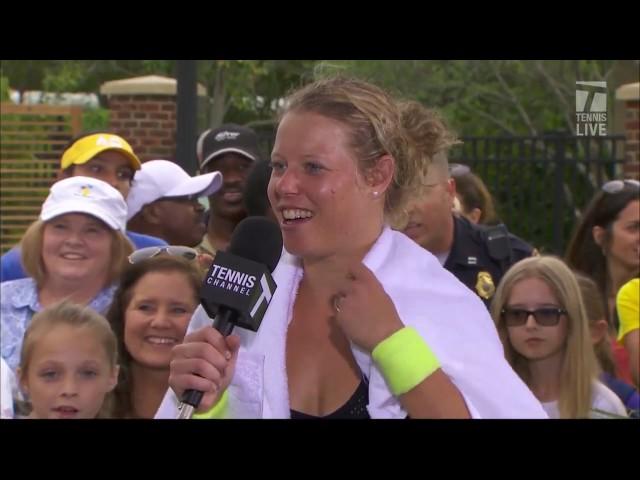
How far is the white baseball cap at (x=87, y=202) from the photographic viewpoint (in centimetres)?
444

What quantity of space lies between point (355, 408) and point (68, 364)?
1.36m

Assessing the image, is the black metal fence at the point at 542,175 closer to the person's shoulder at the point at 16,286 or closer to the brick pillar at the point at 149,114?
the brick pillar at the point at 149,114

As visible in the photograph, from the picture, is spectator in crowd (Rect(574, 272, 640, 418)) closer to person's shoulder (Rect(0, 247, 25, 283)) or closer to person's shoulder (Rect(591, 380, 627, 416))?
person's shoulder (Rect(591, 380, 627, 416))

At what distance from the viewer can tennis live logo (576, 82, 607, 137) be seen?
2.44 meters

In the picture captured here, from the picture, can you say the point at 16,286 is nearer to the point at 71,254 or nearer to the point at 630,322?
the point at 71,254

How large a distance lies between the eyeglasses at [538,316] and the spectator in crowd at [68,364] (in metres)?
1.41

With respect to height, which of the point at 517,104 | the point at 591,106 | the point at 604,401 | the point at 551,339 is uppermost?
the point at 591,106

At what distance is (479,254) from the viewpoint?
4930 millimetres

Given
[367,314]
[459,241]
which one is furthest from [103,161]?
[367,314]

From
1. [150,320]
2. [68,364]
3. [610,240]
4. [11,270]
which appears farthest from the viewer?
[610,240]
